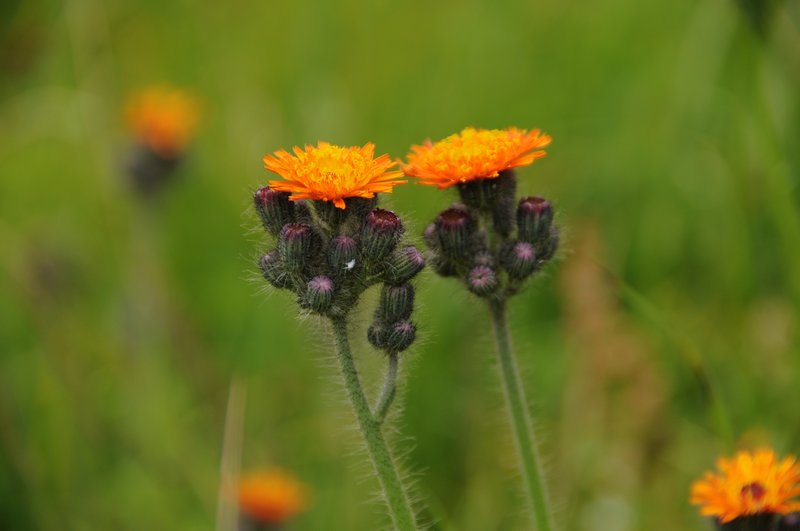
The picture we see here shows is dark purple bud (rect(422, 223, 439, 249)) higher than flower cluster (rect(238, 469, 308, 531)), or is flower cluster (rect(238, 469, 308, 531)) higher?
dark purple bud (rect(422, 223, 439, 249))

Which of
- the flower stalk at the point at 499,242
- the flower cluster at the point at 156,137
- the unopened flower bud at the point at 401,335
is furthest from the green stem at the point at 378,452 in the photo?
the flower cluster at the point at 156,137

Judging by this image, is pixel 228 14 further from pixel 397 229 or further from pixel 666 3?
pixel 397 229

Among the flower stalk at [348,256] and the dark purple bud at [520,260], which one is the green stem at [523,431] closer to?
the dark purple bud at [520,260]

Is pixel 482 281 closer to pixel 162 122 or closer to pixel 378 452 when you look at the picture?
pixel 378 452

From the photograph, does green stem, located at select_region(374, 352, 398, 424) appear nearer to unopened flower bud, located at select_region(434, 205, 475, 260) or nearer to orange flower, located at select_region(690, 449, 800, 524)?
unopened flower bud, located at select_region(434, 205, 475, 260)

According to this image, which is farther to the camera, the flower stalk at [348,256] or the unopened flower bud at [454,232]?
the unopened flower bud at [454,232]

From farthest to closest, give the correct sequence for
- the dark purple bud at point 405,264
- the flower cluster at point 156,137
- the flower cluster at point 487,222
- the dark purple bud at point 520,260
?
1. the flower cluster at point 156,137
2. the dark purple bud at point 520,260
3. the flower cluster at point 487,222
4. the dark purple bud at point 405,264

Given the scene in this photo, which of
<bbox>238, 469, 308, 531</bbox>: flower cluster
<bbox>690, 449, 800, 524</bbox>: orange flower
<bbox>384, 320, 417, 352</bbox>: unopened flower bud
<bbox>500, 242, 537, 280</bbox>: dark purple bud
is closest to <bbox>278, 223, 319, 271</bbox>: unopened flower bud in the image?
<bbox>384, 320, 417, 352</bbox>: unopened flower bud

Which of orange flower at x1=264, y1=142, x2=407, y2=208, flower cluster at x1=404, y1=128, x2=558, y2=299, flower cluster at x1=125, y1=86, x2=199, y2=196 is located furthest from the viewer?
flower cluster at x1=125, y1=86, x2=199, y2=196
